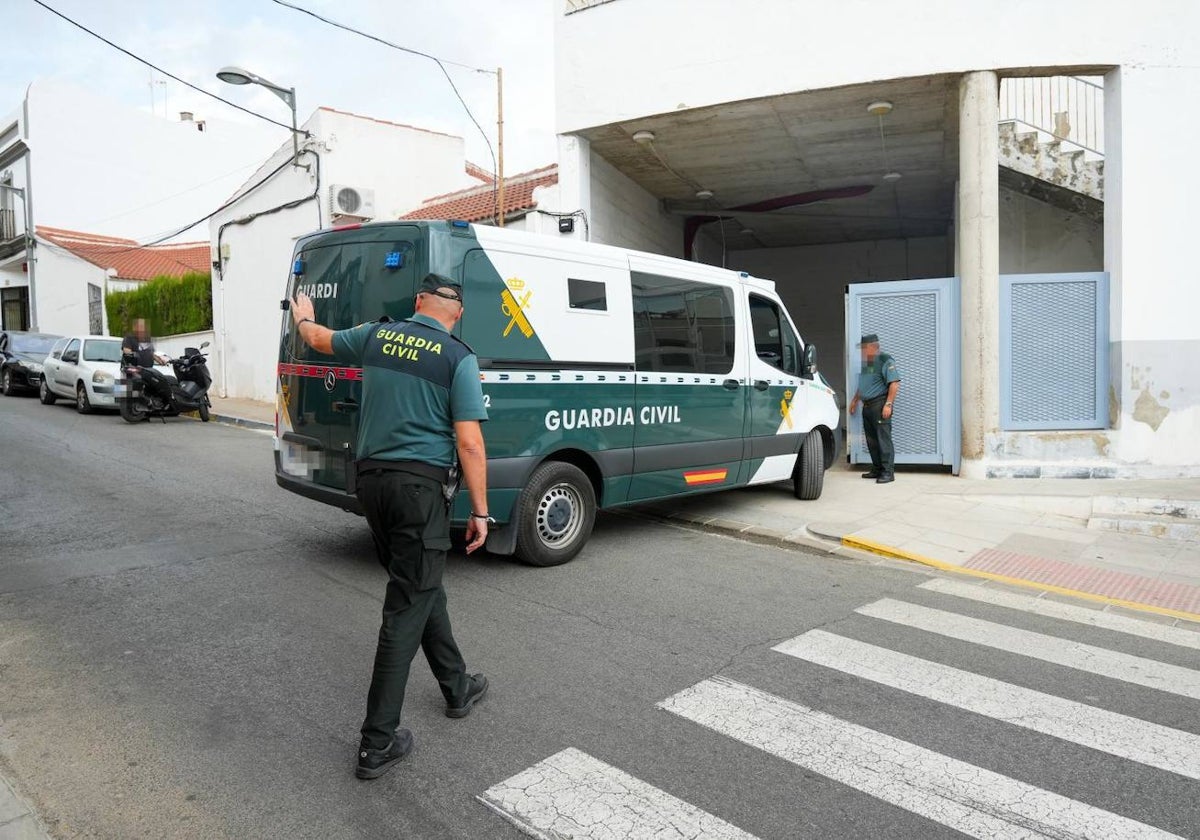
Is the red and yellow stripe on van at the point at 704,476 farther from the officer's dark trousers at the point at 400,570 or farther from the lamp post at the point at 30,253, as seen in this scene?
the lamp post at the point at 30,253

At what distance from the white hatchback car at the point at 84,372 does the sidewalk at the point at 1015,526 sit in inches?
467

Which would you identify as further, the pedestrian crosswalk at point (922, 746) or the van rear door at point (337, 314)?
the van rear door at point (337, 314)

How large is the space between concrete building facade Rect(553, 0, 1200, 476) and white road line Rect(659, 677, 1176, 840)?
6.91 m

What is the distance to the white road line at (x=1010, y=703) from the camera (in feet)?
11.5

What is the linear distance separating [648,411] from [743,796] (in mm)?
3918

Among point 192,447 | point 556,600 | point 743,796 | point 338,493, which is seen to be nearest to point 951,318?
point 556,600

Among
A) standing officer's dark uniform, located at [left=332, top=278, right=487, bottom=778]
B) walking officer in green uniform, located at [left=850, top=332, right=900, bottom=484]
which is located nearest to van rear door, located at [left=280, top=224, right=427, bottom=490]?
standing officer's dark uniform, located at [left=332, top=278, right=487, bottom=778]

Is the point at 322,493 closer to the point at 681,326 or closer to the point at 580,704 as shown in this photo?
the point at 580,704

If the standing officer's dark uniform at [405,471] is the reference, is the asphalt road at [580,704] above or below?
below

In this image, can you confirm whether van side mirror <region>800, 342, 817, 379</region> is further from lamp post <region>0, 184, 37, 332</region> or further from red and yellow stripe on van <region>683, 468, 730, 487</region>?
lamp post <region>0, 184, 37, 332</region>

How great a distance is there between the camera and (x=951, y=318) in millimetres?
10086

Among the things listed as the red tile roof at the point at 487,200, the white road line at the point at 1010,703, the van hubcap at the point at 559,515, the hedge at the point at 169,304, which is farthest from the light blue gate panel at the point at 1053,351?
the hedge at the point at 169,304

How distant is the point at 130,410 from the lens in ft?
47.7

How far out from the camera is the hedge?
71.1ft
